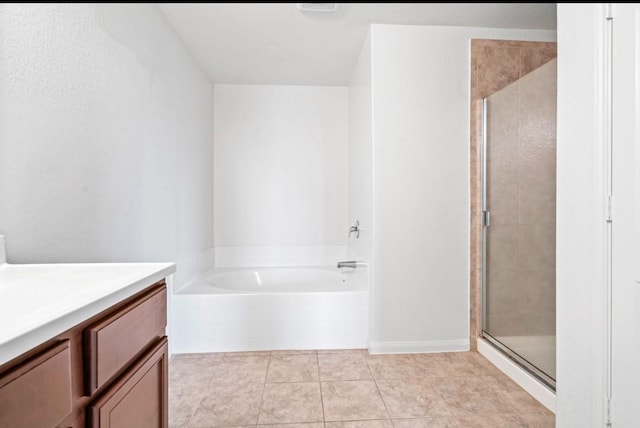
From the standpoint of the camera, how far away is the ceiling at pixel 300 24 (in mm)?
2254

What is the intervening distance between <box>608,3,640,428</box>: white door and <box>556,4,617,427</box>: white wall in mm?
39

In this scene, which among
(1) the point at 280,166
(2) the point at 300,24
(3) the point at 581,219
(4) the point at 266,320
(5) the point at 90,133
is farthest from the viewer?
(1) the point at 280,166

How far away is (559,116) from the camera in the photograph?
4.56ft

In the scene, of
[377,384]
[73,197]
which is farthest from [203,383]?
[73,197]

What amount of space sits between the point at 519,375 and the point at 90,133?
254 centimetres

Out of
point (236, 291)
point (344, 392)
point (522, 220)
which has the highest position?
point (522, 220)

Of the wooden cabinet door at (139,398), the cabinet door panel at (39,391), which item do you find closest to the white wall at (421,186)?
the wooden cabinet door at (139,398)

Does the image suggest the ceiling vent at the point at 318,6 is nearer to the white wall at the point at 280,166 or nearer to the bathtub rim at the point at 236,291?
the white wall at the point at 280,166

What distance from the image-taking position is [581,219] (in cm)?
128

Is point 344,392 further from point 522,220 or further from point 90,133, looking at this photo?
point 90,133

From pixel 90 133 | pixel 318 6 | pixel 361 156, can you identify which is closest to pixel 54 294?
pixel 90 133

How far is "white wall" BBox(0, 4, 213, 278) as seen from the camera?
1189 millimetres

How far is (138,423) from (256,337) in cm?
170

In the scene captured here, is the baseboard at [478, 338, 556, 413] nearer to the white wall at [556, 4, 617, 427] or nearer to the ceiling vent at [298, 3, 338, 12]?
the white wall at [556, 4, 617, 427]
